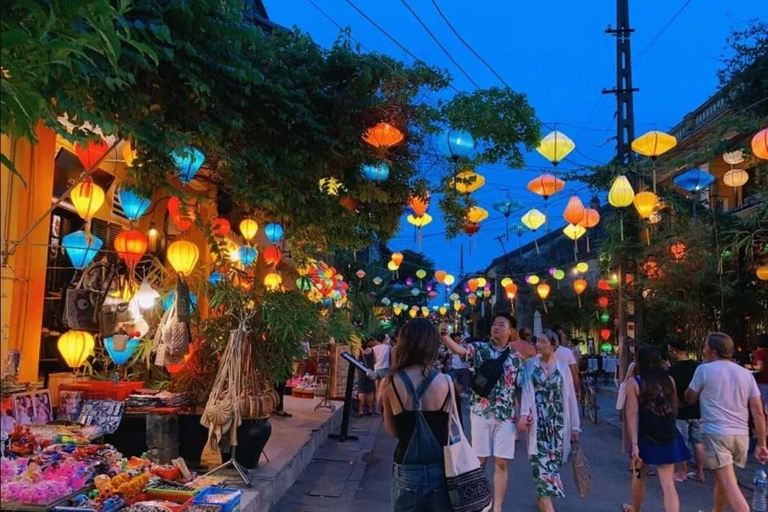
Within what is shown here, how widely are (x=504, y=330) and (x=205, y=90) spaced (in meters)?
3.66

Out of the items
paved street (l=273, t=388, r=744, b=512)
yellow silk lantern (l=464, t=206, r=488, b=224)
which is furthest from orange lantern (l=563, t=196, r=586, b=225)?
paved street (l=273, t=388, r=744, b=512)

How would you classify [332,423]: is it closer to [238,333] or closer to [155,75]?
[238,333]

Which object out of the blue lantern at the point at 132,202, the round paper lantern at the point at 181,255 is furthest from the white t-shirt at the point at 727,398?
the blue lantern at the point at 132,202

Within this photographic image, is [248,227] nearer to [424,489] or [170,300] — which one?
[170,300]

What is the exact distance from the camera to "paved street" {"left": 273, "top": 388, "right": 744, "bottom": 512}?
7.12 meters

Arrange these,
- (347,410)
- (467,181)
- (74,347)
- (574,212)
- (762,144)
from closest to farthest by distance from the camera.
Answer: (74,347) < (762,144) < (467,181) < (347,410) < (574,212)

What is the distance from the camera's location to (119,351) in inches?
287

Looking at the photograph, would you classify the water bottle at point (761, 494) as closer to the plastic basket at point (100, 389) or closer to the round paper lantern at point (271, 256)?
the plastic basket at point (100, 389)

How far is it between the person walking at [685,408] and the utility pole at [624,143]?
5.84 meters

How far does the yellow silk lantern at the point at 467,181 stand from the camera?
9977mm

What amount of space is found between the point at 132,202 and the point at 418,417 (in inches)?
179

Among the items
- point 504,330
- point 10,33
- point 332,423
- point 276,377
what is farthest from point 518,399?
point 332,423

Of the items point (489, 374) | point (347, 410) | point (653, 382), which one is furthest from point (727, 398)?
point (347, 410)

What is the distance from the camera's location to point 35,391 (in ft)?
20.5
